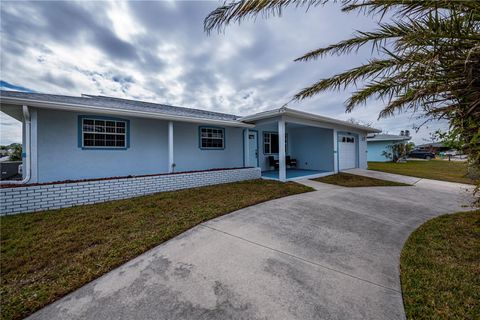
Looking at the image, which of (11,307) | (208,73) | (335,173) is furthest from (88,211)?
(335,173)

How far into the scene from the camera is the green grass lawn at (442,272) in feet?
6.28

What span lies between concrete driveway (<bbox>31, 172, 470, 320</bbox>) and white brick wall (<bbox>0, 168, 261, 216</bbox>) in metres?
3.57

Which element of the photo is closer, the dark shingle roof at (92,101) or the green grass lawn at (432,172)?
the dark shingle roof at (92,101)

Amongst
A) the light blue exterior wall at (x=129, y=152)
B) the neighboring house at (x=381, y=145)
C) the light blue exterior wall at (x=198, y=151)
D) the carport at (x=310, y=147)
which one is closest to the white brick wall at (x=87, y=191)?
the light blue exterior wall at (x=129, y=152)

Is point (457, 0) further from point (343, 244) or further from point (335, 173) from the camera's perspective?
point (335, 173)

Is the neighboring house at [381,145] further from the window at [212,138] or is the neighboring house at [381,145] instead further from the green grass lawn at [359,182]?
the window at [212,138]

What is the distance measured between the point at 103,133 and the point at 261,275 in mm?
7486

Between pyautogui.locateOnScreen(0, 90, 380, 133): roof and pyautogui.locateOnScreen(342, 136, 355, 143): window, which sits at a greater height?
pyautogui.locateOnScreen(0, 90, 380, 133): roof

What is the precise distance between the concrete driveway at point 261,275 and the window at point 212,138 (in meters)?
5.84

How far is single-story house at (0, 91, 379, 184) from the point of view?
6.00m

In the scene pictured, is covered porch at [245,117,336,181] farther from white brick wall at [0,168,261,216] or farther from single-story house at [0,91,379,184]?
white brick wall at [0,168,261,216]

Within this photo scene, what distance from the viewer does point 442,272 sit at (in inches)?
98.6

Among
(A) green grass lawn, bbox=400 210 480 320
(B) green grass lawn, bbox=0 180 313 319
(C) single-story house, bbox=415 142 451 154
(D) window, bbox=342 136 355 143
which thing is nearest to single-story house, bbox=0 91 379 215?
(B) green grass lawn, bbox=0 180 313 319

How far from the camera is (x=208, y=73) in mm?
10039
